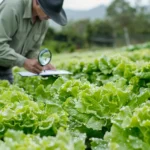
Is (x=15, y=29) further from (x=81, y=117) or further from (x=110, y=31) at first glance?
(x=110, y=31)

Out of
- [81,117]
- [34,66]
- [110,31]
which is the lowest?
[110,31]

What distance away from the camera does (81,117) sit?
336 cm

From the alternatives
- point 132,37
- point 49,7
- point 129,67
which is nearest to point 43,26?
point 49,7

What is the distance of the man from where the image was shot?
4.85 metres

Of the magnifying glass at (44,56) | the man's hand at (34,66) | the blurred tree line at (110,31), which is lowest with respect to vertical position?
the blurred tree line at (110,31)

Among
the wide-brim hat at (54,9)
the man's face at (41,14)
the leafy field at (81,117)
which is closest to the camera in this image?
the leafy field at (81,117)

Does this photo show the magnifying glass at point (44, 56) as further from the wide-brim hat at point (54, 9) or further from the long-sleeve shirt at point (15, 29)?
the wide-brim hat at point (54, 9)

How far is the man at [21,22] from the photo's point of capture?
4.85m

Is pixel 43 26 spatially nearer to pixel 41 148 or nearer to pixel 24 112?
pixel 24 112

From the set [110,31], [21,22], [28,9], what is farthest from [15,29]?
[110,31]

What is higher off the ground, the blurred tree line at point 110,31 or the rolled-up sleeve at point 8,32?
the rolled-up sleeve at point 8,32

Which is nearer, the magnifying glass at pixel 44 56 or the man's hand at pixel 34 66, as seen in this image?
the magnifying glass at pixel 44 56

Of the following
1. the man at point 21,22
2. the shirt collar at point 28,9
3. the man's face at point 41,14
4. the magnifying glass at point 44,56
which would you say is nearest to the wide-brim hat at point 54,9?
the man at point 21,22

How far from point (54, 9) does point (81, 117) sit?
1979 mm
